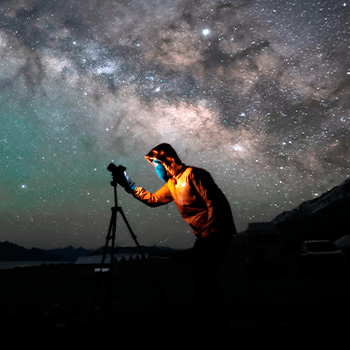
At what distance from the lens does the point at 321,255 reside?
10.8 meters

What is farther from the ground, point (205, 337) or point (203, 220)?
point (203, 220)

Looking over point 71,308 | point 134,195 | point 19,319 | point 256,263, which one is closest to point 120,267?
point 256,263

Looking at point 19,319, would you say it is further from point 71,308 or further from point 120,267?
point 120,267

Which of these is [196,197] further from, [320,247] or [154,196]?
[320,247]

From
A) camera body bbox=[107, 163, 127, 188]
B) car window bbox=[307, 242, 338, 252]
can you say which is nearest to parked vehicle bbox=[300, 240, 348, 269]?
car window bbox=[307, 242, 338, 252]

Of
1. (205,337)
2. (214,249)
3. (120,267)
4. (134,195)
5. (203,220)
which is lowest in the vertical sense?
(120,267)

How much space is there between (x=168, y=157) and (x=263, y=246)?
11.6m

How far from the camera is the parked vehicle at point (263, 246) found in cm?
1271

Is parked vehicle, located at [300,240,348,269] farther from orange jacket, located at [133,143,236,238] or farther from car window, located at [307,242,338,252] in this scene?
orange jacket, located at [133,143,236,238]

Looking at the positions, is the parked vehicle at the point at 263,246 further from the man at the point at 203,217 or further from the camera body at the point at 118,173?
the man at the point at 203,217

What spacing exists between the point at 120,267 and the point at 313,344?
14078 millimetres

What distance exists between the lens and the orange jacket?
2.92m

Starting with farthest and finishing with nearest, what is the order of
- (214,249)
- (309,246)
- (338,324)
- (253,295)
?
(309,246) < (253,295) < (338,324) < (214,249)

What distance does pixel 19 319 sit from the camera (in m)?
4.40
